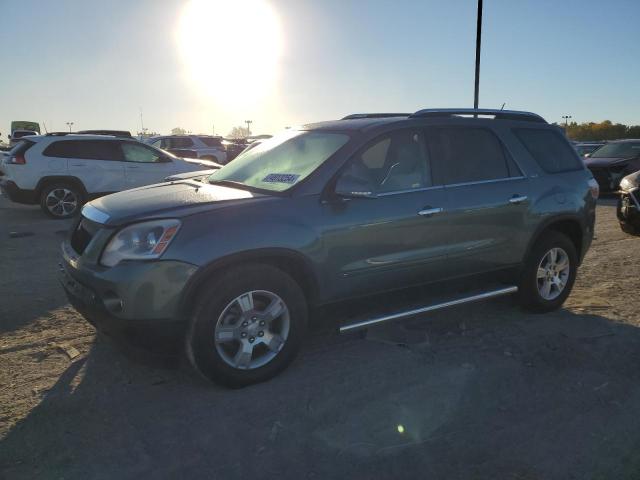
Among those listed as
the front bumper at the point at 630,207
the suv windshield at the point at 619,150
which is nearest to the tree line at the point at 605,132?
the suv windshield at the point at 619,150

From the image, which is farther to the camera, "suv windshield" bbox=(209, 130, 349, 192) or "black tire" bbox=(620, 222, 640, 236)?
"black tire" bbox=(620, 222, 640, 236)

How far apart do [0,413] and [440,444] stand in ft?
8.27

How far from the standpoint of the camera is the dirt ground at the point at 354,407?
2664 mm

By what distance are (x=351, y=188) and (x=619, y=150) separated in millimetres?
14420

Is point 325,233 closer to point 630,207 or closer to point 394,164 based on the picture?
point 394,164

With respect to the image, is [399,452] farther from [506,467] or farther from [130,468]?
[130,468]

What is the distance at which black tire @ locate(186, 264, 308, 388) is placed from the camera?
3.15 meters

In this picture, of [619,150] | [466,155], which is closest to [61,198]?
[466,155]

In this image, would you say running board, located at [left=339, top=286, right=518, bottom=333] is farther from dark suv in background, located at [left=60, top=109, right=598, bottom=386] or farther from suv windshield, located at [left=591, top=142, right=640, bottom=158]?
suv windshield, located at [left=591, top=142, right=640, bottom=158]

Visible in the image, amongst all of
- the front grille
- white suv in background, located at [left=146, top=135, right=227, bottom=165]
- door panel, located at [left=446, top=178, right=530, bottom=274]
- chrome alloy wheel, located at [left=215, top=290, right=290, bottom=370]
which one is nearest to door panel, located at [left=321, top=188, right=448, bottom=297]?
door panel, located at [left=446, top=178, right=530, bottom=274]

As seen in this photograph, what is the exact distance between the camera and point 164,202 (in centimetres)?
343

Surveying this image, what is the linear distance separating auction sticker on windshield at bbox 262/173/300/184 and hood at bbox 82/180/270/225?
0.23 m

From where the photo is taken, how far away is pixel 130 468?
103 inches

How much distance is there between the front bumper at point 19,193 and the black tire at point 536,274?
962 cm
